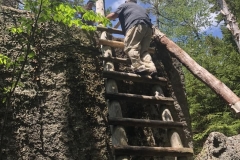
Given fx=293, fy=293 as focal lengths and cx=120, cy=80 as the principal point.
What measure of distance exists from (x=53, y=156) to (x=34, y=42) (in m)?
0.94

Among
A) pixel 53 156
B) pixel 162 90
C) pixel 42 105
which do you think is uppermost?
pixel 162 90

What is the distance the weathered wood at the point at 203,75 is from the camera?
413 centimetres

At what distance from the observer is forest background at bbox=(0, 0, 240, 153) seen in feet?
28.5

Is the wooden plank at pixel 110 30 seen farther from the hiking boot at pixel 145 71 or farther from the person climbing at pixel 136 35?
the hiking boot at pixel 145 71

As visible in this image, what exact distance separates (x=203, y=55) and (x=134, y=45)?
35.8 feet

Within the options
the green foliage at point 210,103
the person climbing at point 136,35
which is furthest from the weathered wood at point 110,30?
the green foliage at point 210,103

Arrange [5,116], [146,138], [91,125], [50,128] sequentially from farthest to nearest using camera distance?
[146,138] → [91,125] → [50,128] → [5,116]

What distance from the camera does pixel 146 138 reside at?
4.00 meters

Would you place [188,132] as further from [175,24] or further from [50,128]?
[175,24]

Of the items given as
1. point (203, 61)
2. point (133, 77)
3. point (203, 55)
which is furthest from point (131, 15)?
point (203, 55)

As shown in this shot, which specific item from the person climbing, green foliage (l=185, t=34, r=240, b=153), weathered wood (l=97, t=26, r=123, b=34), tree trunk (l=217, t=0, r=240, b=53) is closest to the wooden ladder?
the person climbing

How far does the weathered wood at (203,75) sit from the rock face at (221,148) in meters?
0.62

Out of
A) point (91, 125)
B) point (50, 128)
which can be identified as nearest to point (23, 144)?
point (50, 128)

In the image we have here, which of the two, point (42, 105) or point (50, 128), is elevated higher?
point (42, 105)
